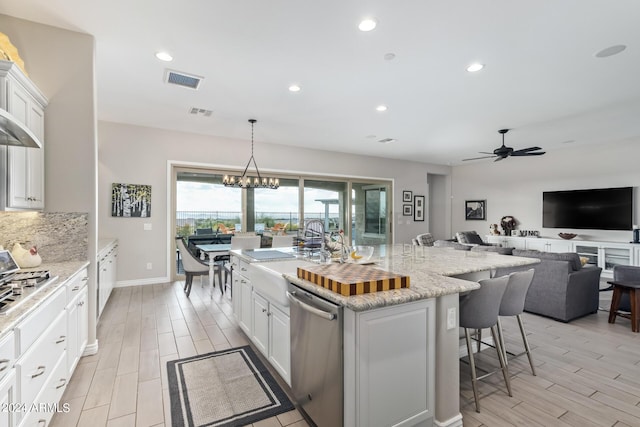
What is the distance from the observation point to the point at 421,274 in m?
2.22

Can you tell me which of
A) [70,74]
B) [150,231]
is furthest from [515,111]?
[150,231]

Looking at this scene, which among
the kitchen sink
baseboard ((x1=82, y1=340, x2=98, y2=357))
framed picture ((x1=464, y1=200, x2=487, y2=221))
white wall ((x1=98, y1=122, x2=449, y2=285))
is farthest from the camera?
framed picture ((x1=464, y1=200, x2=487, y2=221))

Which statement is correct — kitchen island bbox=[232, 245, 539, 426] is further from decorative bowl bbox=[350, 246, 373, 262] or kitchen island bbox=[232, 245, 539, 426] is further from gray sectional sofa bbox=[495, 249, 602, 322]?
gray sectional sofa bbox=[495, 249, 602, 322]

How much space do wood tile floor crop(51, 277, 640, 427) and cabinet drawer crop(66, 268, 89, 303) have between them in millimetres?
714

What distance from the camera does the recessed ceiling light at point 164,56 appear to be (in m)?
3.08

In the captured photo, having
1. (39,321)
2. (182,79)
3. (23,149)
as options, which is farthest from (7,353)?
(182,79)

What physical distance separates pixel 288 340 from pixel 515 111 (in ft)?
15.5

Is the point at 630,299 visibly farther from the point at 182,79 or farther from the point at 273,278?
the point at 182,79

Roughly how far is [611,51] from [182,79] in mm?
4475

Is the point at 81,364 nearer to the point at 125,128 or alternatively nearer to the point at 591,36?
the point at 125,128

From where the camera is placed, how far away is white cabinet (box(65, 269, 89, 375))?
226cm

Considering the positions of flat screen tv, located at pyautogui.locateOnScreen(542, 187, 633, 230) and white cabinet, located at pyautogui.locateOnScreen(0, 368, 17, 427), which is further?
flat screen tv, located at pyautogui.locateOnScreen(542, 187, 633, 230)

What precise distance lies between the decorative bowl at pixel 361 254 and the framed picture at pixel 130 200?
14.9 feet

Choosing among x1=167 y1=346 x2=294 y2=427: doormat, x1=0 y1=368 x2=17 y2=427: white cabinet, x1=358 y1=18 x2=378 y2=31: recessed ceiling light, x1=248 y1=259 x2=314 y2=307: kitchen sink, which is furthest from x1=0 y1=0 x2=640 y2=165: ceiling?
x1=167 y1=346 x2=294 y2=427: doormat
